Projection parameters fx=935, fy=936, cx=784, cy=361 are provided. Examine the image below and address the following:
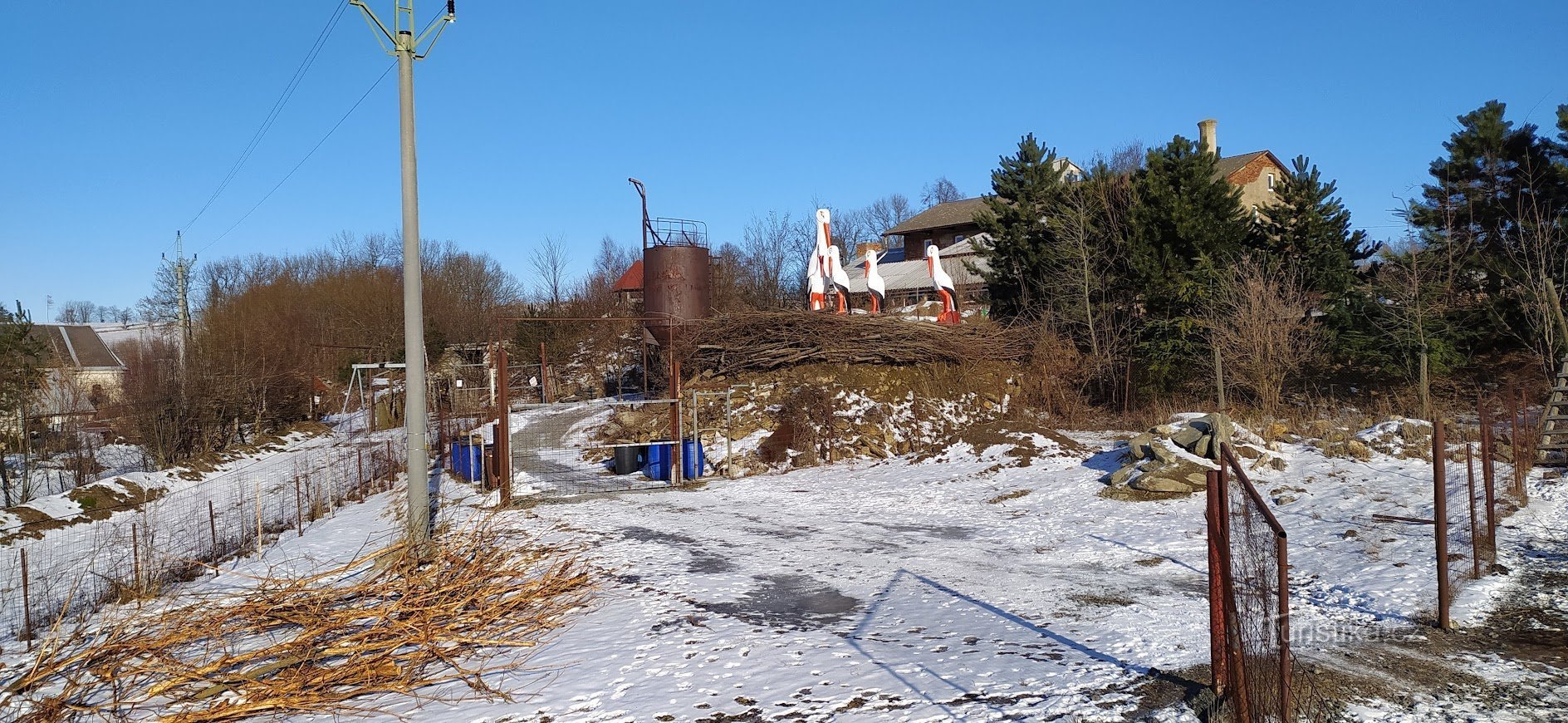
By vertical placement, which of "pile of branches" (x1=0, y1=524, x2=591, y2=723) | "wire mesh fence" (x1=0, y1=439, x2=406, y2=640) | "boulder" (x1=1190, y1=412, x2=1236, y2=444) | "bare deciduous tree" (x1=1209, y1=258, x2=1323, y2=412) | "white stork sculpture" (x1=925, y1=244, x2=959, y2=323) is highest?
"white stork sculpture" (x1=925, y1=244, x2=959, y2=323)

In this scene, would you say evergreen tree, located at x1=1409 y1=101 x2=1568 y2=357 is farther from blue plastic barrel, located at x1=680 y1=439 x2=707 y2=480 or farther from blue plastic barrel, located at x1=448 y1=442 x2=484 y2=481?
blue plastic barrel, located at x1=448 y1=442 x2=484 y2=481

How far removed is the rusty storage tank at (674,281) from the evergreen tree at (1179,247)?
13433 mm

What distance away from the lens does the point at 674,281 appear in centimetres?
3039

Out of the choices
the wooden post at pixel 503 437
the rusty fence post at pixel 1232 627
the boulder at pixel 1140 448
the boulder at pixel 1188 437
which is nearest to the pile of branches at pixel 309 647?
the rusty fence post at pixel 1232 627

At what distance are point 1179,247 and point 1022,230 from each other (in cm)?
490

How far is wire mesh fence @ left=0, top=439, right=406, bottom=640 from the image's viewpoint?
38.1ft

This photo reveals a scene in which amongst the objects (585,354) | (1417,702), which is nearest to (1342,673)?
(1417,702)

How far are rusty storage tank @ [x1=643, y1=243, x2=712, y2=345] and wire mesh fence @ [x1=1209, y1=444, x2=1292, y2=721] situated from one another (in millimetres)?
25027

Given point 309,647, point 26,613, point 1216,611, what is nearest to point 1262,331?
point 1216,611

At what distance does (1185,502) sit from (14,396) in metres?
26.1

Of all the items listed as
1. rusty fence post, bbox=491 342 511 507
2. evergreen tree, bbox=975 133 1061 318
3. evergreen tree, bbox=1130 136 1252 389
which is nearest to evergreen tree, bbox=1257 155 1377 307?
evergreen tree, bbox=1130 136 1252 389

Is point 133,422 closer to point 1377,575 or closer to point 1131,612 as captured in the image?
point 1131,612

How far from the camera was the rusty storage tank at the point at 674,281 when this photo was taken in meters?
30.3

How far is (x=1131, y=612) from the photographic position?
28.6 feet
